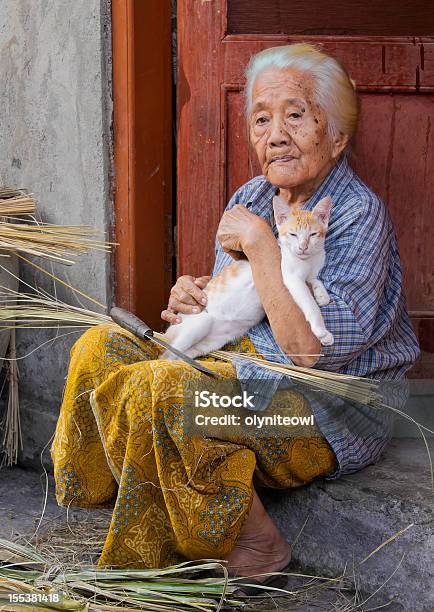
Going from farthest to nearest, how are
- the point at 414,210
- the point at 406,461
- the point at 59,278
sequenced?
the point at 59,278 < the point at 414,210 < the point at 406,461

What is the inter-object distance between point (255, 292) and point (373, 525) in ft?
2.39

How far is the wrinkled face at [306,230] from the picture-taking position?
241 centimetres

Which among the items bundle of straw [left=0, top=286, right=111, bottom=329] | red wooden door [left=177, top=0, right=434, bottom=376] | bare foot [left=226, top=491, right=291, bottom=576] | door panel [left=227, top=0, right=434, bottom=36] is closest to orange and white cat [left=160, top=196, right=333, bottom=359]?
bundle of straw [left=0, top=286, right=111, bottom=329]

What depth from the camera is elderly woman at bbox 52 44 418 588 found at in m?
2.36

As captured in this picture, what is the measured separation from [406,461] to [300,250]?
0.81 metres

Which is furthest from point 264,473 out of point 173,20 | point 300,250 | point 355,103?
point 173,20

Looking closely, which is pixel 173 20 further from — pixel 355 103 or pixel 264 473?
pixel 264 473

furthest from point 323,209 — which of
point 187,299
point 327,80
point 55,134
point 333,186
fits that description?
point 55,134

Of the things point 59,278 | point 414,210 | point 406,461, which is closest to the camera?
point 406,461

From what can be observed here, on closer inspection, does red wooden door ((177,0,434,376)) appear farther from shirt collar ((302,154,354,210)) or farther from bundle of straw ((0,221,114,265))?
shirt collar ((302,154,354,210))

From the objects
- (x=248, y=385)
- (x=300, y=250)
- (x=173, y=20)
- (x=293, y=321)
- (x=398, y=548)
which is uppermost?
(x=173, y=20)

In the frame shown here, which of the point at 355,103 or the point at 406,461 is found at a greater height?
the point at 355,103

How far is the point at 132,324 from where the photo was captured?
8.52ft

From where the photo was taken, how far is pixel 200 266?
3312 mm
